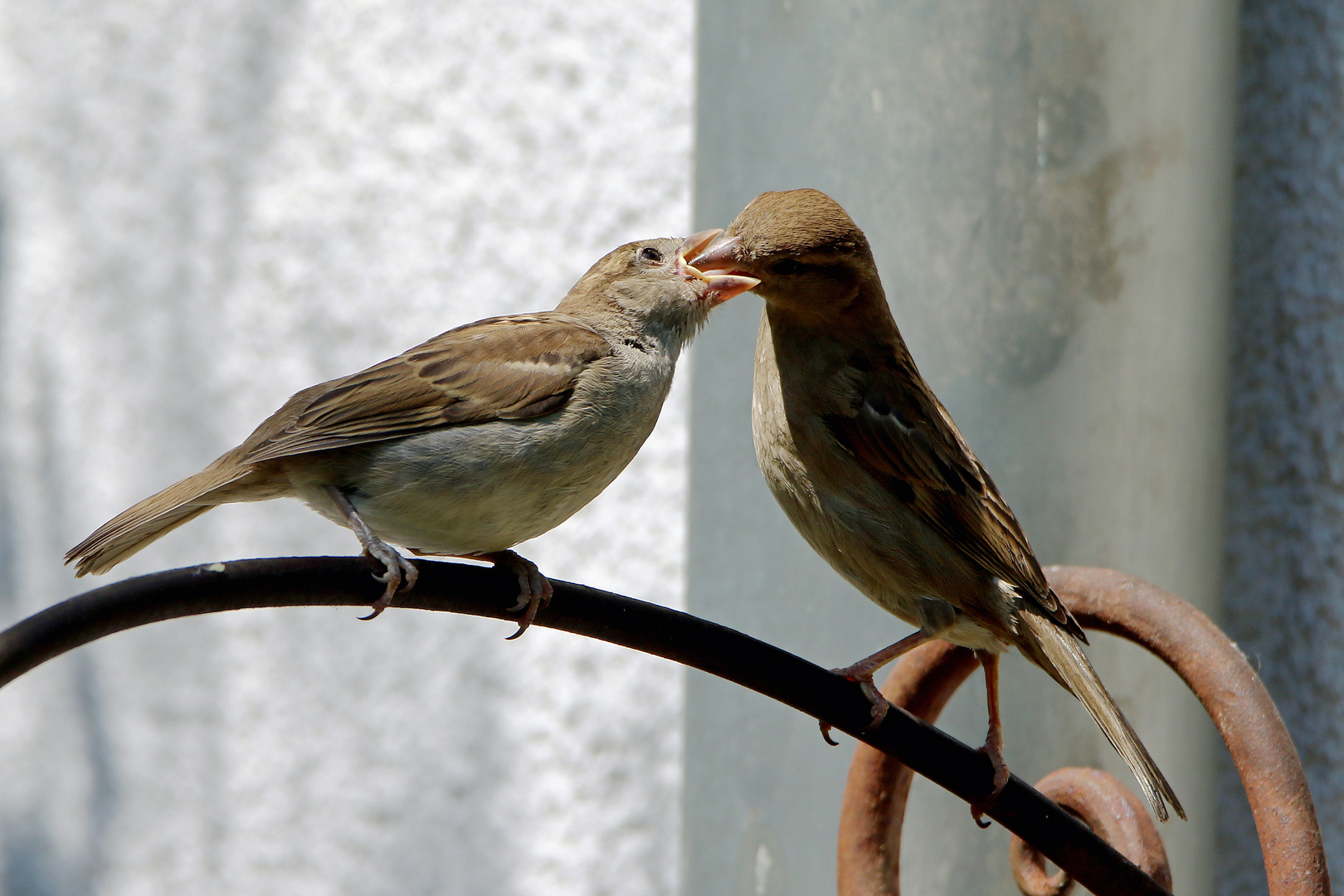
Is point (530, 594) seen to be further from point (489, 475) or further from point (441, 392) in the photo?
point (441, 392)

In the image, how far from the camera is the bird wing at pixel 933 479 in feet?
7.88

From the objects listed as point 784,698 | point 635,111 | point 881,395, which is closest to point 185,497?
point 784,698

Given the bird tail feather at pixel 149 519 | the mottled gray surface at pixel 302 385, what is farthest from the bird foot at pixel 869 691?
the mottled gray surface at pixel 302 385

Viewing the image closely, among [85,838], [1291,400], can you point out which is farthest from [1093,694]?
[85,838]

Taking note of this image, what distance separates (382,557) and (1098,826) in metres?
1.50

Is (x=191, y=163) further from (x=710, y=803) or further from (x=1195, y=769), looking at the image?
(x=1195, y=769)

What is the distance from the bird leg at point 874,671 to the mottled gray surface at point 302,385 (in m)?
1.89

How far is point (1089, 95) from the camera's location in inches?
119

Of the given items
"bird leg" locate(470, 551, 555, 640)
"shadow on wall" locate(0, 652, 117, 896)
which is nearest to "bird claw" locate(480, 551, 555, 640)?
"bird leg" locate(470, 551, 555, 640)

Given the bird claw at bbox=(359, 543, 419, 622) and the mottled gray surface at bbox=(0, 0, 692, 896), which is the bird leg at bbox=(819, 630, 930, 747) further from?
the mottled gray surface at bbox=(0, 0, 692, 896)

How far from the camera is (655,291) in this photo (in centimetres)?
277

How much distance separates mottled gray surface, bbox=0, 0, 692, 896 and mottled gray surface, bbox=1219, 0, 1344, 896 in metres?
1.79

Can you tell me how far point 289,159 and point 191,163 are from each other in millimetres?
507

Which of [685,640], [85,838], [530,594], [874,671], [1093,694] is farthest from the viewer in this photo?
[85,838]
